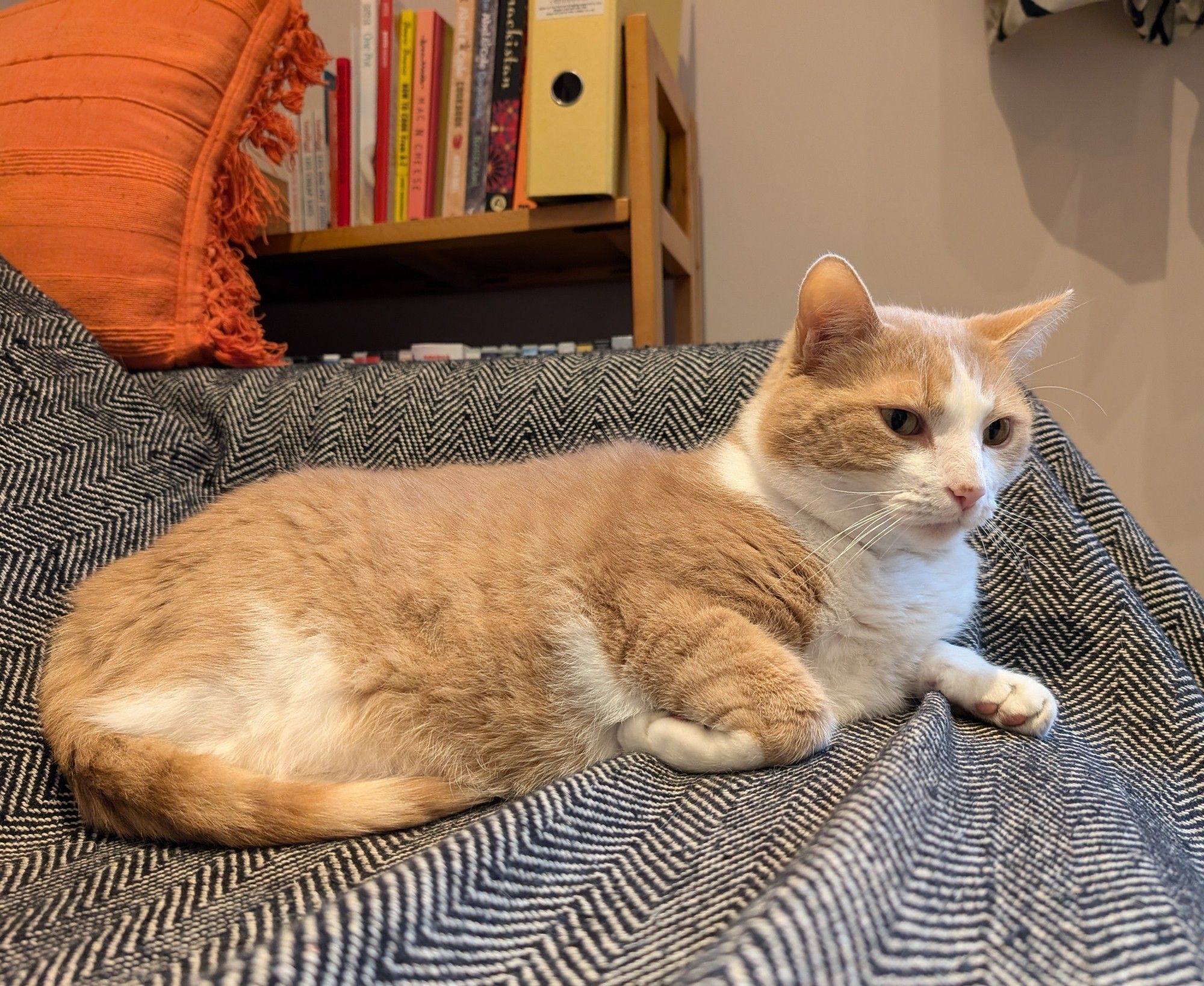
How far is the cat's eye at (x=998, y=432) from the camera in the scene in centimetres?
86

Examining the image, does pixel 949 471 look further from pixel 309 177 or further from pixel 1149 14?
pixel 309 177

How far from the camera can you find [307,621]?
816mm

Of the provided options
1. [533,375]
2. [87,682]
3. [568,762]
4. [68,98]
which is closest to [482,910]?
[568,762]

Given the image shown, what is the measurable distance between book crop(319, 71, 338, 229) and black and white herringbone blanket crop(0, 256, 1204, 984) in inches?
33.7

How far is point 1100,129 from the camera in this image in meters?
1.69

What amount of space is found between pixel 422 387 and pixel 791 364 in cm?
60

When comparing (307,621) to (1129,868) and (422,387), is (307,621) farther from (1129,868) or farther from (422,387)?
(1129,868)

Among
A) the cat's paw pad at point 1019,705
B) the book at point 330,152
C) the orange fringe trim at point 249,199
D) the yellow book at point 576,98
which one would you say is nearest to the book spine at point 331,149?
the book at point 330,152

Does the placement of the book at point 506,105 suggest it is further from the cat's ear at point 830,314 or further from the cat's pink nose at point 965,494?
the cat's pink nose at point 965,494

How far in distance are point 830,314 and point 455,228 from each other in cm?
108

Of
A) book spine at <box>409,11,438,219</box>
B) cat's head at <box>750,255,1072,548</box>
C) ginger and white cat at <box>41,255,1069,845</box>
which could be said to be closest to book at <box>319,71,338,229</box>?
book spine at <box>409,11,438,219</box>

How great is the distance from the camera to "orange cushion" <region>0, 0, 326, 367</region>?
1.32 m

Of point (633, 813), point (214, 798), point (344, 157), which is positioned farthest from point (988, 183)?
point (214, 798)

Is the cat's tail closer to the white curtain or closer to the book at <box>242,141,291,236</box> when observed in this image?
the book at <box>242,141,291,236</box>
